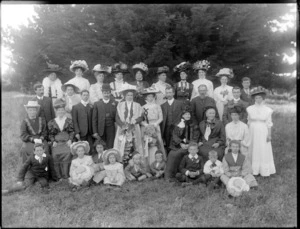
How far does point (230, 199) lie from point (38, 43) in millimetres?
6670

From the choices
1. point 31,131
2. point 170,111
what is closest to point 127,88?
point 170,111

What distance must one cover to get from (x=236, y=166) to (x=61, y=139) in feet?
10.3

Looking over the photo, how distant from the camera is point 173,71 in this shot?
8102mm

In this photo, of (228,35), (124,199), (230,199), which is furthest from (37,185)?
(228,35)

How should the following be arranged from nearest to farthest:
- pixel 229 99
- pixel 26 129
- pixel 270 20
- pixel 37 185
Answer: pixel 37 185 → pixel 26 129 → pixel 229 99 → pixel 270 20

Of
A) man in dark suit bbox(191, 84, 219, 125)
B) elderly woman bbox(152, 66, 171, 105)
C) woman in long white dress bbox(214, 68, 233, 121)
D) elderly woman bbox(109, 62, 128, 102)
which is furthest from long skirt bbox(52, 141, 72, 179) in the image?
woman in long white dress bbox(214, 68, 233, 121)

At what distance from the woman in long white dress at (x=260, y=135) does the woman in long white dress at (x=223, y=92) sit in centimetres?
75

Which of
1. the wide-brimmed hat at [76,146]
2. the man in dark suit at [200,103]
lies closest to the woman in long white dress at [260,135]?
the man in dark suit at [200,103]

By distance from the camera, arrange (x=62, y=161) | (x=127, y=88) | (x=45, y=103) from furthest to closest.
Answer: (x=45, y=103)
(x=127, y=88)
(x=62, y=161)

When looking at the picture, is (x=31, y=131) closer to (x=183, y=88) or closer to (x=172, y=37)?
(x=183, y=88)

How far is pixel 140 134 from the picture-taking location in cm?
671

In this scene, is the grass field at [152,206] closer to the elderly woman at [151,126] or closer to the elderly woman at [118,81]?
the elderly woman at [151,126]

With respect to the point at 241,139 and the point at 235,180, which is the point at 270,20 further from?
the point at 235,180

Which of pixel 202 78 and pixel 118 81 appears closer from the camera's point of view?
pixel 118 81
